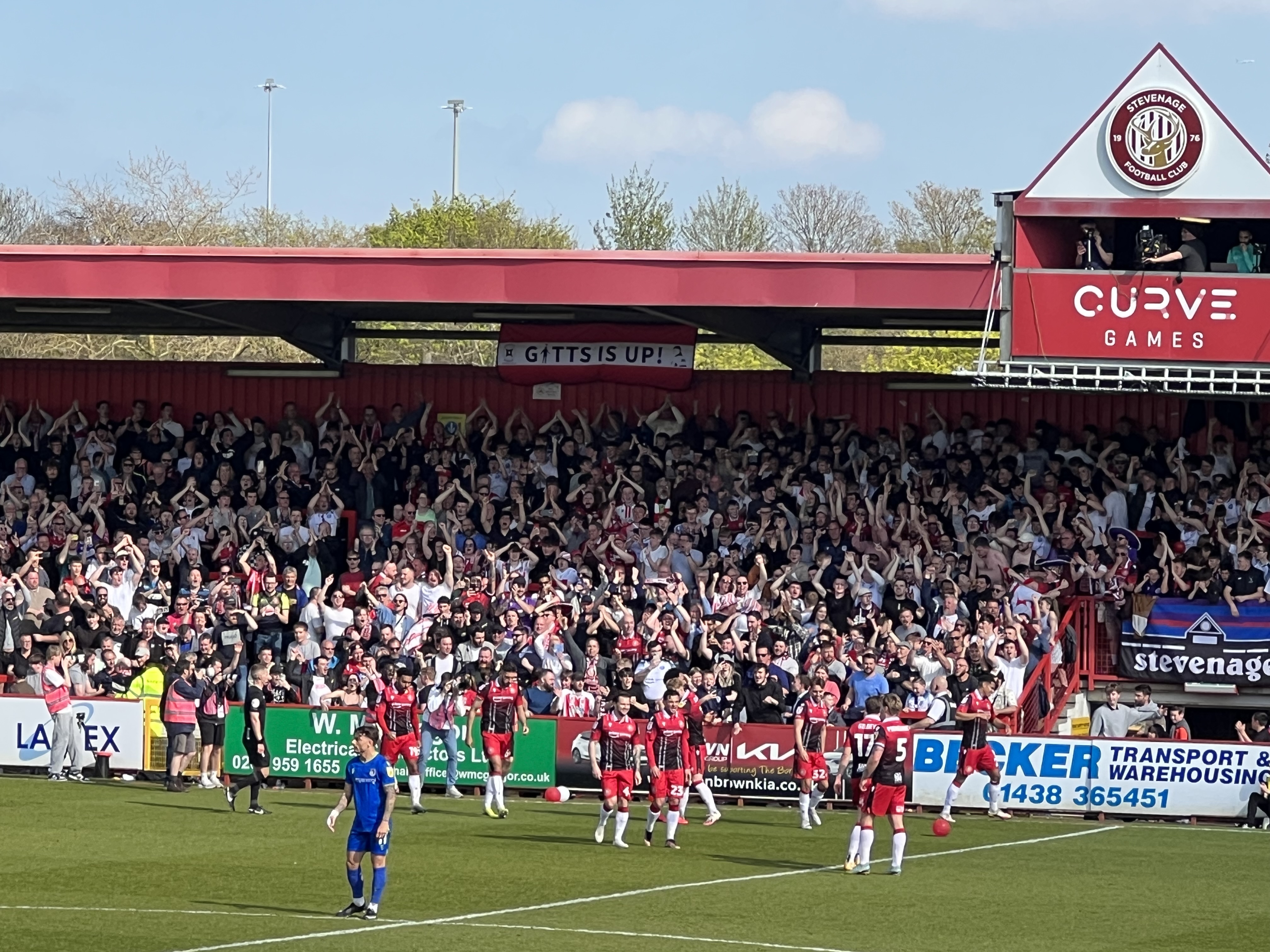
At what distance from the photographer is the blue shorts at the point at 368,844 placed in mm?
16109

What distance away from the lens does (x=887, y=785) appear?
19.4 metres

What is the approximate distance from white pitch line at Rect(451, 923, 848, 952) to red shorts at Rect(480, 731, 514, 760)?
323 inches

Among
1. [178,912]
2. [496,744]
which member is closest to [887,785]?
[496,744]

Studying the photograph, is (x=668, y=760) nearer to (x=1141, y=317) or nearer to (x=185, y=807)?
(x=185, y=807)

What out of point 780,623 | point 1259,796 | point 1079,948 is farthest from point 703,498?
point 1079,948

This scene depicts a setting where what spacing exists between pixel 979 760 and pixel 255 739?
9232 millimetres

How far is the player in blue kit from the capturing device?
1611 cm

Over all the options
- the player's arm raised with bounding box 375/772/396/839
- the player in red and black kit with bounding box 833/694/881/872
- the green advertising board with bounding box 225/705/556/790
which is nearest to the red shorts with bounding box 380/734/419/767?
the green advertising board with bounding box 225/705/556/790

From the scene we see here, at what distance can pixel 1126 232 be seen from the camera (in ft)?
89.3

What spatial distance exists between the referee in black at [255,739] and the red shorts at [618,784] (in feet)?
16.9

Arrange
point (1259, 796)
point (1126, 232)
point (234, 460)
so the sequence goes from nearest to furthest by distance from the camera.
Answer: point (1259, 796) → point (1126, 232) → point (234, 460)

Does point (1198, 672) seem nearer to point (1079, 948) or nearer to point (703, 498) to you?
point (703, 498)

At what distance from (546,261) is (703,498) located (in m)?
4.55

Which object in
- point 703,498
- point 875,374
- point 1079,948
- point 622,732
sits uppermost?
point 875,374
